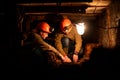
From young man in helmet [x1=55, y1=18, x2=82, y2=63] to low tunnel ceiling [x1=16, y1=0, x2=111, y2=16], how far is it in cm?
75

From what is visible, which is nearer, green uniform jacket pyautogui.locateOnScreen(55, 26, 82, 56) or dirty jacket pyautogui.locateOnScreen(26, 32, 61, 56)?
dirty jacket pyautogui.locateOnScreen(26, 32, 61, 56)

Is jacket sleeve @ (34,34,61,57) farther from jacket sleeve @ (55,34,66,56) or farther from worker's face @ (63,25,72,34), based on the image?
worker's face @ (63,25,72,34)

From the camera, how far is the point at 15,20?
1186 cm

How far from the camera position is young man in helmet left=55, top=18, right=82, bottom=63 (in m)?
13.3

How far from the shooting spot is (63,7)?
12922 mm

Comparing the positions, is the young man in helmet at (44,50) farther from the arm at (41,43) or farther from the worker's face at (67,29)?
the worker's face at (67,29)

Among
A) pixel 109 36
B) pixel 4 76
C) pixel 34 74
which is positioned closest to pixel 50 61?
pixel 34 74

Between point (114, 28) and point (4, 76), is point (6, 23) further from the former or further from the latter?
point (114, 28)

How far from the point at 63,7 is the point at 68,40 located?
6.63 feet

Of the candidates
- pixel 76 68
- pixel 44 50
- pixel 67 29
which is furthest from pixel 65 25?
pixel 76 68

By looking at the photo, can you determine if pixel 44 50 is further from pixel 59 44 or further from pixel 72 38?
pixel 72 38

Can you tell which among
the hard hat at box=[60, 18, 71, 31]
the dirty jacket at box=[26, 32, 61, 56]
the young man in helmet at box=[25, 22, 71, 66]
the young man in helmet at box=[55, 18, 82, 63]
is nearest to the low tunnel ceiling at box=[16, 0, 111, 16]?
the hard hat at box=[60, 18, 71, 31]

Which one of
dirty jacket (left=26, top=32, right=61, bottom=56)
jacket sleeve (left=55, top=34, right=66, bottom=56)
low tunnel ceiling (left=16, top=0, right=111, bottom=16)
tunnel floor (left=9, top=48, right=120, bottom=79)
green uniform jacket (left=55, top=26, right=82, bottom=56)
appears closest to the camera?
low tunnel ceiling (left=16, top=0, right=111, bottom=16)

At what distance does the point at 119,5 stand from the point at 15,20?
15.6ft
